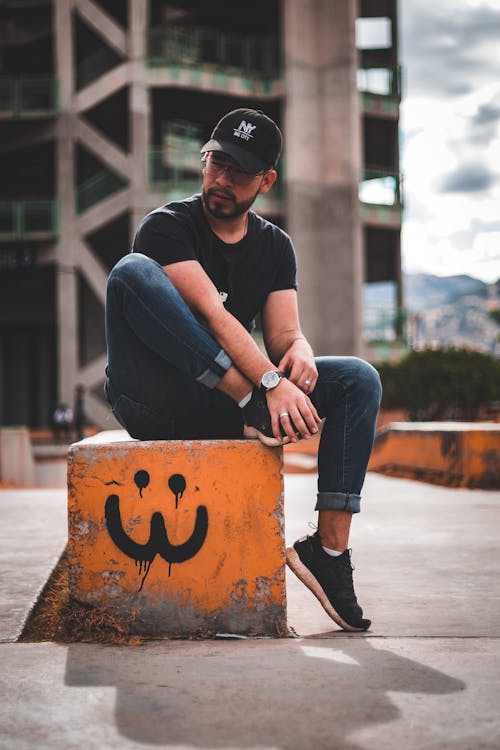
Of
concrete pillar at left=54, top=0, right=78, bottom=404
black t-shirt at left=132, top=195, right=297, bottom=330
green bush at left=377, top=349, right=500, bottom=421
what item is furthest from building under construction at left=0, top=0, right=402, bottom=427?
black t-shirt at left=132, top=195, right=297, bottom=330

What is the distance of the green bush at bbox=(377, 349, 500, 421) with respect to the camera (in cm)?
1997

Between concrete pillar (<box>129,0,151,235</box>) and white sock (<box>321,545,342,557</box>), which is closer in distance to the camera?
white sock (<box>321,545,342,557</box>)

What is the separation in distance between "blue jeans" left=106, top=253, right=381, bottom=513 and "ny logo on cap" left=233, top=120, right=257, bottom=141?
50cm

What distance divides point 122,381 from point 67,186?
26757mm

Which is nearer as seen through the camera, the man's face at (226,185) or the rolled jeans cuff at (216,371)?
the rolled jeans cuff at (216,371)

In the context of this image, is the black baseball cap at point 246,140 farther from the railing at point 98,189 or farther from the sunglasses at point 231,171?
the railing at point 98,189

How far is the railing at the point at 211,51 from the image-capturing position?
26562mm

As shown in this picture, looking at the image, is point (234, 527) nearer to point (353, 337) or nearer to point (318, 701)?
point (318, 701)

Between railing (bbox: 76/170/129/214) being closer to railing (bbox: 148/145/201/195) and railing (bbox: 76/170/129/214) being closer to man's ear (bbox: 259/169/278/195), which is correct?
railing (bbox: 148/145/201/195)

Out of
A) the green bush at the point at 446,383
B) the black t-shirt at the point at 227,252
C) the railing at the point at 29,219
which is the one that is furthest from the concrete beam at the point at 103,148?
the black t-shirt at the point at 227,252

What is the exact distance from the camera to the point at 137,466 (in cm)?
268

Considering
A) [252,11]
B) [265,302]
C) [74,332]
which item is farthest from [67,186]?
[265,302]

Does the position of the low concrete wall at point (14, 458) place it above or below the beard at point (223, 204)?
below

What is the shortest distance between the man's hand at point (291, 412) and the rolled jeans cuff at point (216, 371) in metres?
0.15
